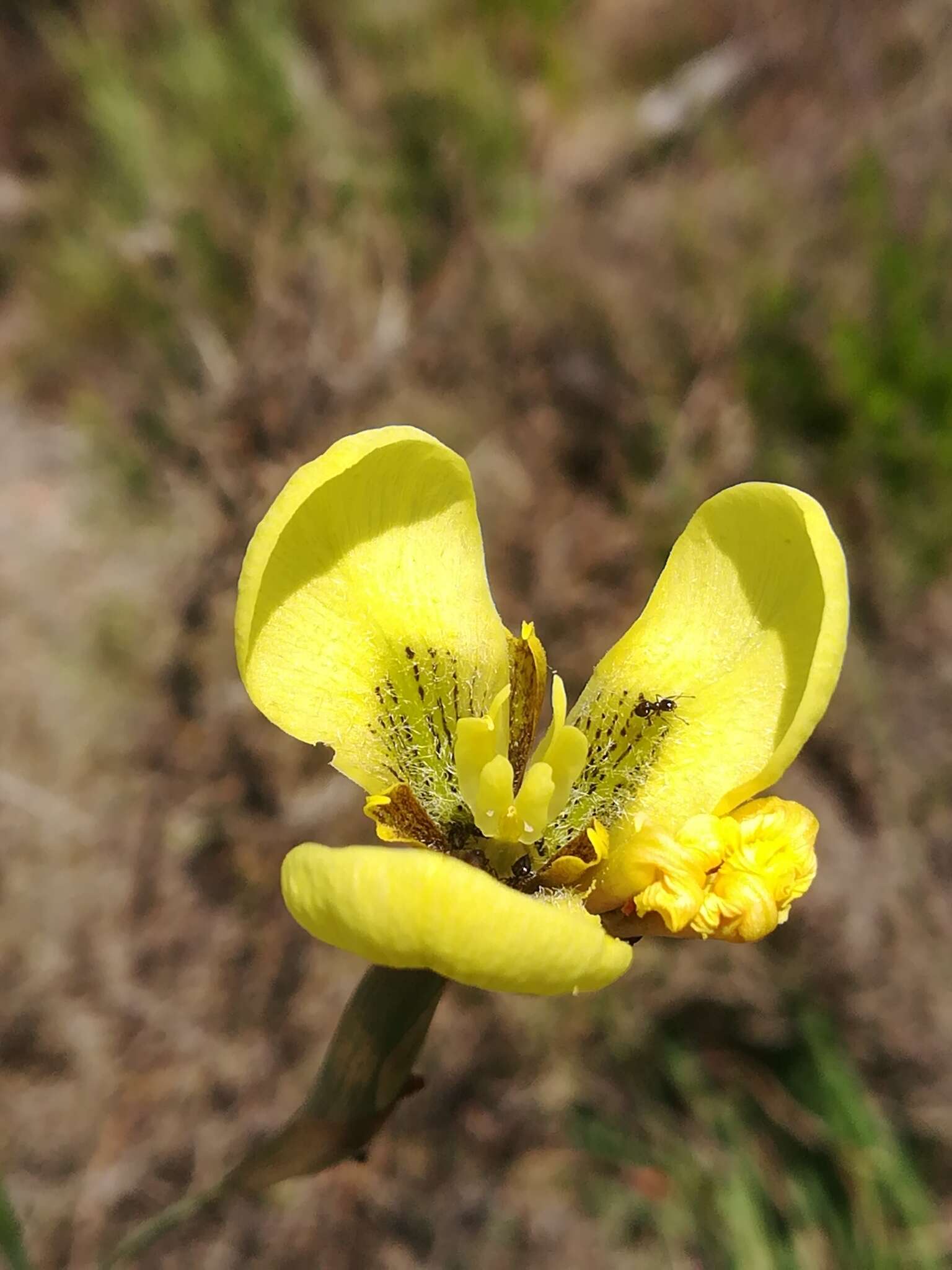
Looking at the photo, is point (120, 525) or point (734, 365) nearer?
point (734, 365)

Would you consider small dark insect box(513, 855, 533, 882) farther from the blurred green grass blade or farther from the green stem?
the blurred green grass blade

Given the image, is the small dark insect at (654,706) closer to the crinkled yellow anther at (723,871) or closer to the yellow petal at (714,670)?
the yellow petal at (714,670)

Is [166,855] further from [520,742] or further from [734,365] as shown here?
[734,365]

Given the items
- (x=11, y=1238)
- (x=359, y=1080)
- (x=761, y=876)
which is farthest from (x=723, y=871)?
(x=11, y=1238)

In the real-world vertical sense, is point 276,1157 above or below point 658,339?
above

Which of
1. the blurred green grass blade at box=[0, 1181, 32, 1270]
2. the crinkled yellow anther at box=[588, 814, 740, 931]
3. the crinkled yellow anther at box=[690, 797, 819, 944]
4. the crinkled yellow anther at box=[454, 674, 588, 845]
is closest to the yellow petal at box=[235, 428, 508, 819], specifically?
the crinkled yellow anther at box=[454, 674, 588, 845]

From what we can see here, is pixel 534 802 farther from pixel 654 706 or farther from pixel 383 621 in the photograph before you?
pixel 383 621

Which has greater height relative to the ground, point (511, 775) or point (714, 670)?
point (511, 775)

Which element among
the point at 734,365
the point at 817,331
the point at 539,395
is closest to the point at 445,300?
the point at 539,395
